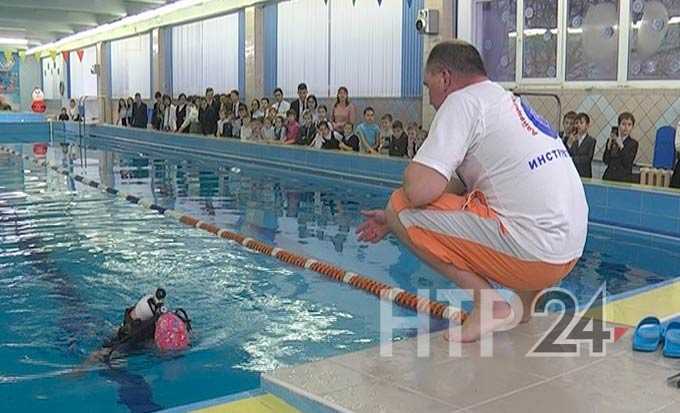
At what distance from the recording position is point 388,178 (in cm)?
1080

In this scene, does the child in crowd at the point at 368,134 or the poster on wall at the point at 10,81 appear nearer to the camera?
the child in crowd at the point at 368,134

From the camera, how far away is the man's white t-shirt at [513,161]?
2.80 meters

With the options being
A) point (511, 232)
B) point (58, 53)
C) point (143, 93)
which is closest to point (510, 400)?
point (511, 232)

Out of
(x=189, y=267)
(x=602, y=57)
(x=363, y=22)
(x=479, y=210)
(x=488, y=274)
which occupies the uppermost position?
(x=363, y=22)

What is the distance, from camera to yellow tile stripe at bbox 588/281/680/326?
3512mm

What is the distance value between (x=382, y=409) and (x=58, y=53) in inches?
1379

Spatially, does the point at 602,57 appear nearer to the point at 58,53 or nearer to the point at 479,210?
the point at 479,210

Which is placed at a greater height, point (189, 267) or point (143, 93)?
point (143, 93)

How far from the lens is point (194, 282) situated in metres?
5.16

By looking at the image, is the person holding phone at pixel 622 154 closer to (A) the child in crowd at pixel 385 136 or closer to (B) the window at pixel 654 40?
(B) the window at pixel 654 40

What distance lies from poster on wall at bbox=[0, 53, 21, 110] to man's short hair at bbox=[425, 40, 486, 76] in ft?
132

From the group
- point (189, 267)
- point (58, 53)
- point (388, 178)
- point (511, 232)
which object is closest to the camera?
point (511, 232)

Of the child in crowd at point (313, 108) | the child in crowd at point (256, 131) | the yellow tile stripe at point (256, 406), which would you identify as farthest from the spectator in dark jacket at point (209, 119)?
the yellow tile stripe at point (256, 406)

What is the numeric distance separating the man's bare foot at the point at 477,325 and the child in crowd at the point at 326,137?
958 centimetres
